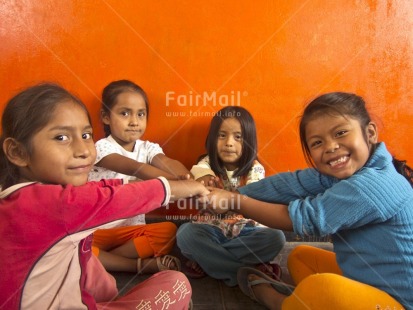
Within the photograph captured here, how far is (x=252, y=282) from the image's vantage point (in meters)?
1.11

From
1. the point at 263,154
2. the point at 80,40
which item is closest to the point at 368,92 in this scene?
the point at 263,154

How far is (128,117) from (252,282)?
749 millimetres

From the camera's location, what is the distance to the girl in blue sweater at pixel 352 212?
83 cm

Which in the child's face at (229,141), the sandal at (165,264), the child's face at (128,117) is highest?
the child's face at (128,117)

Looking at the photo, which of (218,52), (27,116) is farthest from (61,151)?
(218,52)

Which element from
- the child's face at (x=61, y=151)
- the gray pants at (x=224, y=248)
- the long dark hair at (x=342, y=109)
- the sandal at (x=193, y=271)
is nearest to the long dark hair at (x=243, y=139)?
the gray pants at (x=224, y=248)

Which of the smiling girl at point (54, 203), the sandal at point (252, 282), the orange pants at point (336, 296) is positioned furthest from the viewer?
the sandal at point (252, 282)

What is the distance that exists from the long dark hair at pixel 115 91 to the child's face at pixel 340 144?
731 millimetres

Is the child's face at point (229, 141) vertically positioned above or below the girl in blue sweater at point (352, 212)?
above

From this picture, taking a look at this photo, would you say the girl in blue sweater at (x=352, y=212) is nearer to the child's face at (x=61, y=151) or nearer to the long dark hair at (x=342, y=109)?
the long dark hair at (x=342, y=109)

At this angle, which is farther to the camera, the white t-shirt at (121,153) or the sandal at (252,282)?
the white t-shirt at (121,153)

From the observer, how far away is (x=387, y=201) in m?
0.83

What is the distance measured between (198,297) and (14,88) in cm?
109

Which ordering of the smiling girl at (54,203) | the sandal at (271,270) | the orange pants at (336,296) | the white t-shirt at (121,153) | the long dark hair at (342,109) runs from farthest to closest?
the white t-shirt at (121,153) → the sandal at (271,270) → the long dark hair at (342,109) → the orange pants at (336,296) → the smiling girl at (54,203)
